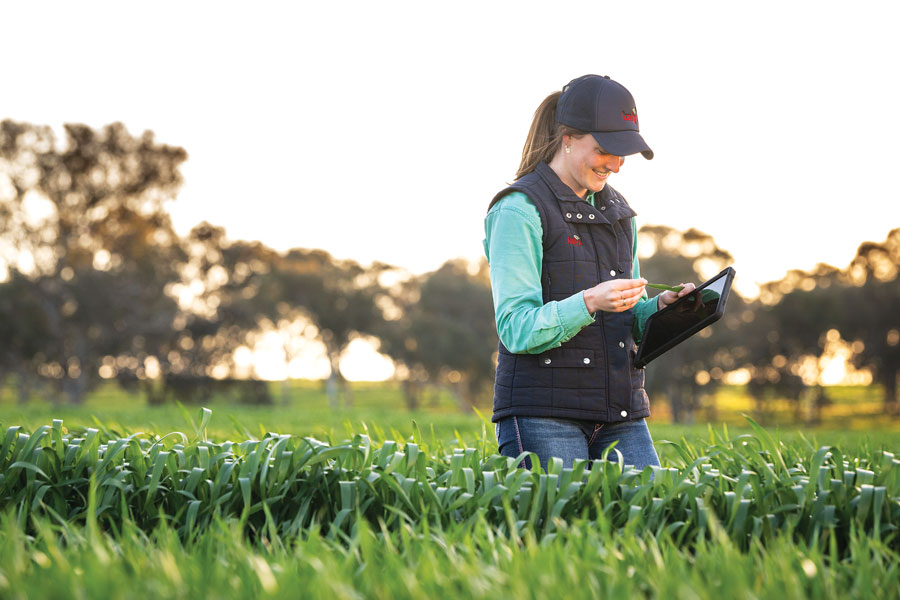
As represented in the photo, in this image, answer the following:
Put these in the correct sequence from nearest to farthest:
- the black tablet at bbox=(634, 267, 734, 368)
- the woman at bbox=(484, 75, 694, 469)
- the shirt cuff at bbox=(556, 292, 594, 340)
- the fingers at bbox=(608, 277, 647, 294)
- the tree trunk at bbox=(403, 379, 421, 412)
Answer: the fingers at bbox=(608, 277, 647, 294) → the shirt cuff at bbox=(556, 292, 594, 340) → the woman at bbox=(484, 75, 694, 469) → the black tablet at bbox=(634, 267, 734, 368) → the tree trunk at bbox=(403, 379, 421, 412)

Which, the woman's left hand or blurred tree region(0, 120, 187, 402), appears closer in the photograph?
the woman's left hand

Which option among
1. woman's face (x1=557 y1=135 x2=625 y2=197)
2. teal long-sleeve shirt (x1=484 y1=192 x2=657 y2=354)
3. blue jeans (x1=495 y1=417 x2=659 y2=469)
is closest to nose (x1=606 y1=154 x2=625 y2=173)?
woman's face (x1=557 y1=135 x2=625 y2=197)

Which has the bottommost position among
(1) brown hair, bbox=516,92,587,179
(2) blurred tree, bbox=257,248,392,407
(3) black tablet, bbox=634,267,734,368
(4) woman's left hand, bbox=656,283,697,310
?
(3) black tablet, bbox=634,267,734,368

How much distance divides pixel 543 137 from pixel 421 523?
1787mm

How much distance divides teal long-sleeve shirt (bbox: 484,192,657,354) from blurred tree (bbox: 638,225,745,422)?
1410 inches

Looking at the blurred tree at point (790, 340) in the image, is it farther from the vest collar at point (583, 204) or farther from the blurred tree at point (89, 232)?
the vest collar at point (583, 204)

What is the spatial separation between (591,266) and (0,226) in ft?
127

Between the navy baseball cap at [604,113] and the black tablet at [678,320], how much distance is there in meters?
0.64

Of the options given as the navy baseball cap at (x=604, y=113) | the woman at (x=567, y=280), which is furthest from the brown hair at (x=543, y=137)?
the navy baseball cap at (x=604, y=113)

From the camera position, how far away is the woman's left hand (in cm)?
384

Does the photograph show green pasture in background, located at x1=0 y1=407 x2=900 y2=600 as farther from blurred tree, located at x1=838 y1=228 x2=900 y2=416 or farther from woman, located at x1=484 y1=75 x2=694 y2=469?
blurred tree, located at x1=838 y1=228 x2=900 y2=416

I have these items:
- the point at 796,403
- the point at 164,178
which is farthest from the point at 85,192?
the point at 796,403

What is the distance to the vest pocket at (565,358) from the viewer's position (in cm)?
366

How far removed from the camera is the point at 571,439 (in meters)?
3.74
